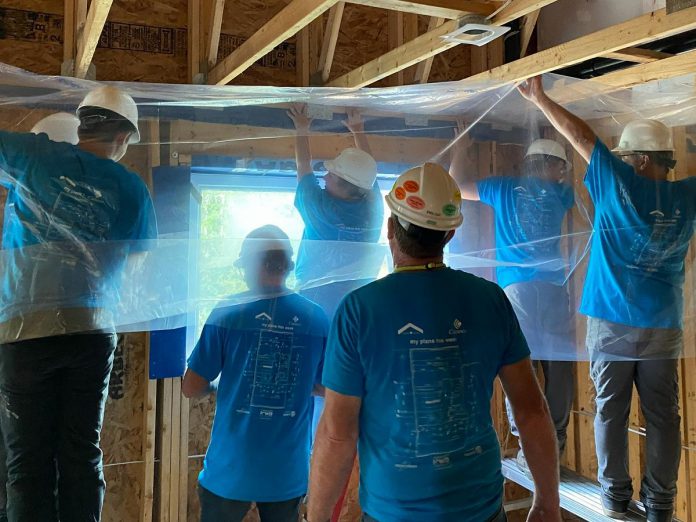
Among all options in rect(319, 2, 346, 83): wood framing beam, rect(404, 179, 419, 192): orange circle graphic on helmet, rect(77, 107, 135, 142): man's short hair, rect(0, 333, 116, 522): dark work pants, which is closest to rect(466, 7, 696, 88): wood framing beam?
rect(404, 179, 419, 192): orange circle graphic on helmet

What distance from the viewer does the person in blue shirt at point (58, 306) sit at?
6.56ft

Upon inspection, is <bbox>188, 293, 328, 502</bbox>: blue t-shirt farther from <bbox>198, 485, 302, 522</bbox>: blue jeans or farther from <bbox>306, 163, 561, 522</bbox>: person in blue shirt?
<bbox>306, 163, 561, 522</bbox>: person in blue shirt

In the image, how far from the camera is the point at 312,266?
240 centimetres

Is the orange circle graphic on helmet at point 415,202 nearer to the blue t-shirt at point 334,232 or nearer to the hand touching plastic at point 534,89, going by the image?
the blue t-shirt at point 334,232

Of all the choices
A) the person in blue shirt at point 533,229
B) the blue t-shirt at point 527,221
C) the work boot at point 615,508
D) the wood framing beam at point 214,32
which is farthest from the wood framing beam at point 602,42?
the work boot at point 615,508

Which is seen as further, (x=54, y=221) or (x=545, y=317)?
(x=545, y=317)

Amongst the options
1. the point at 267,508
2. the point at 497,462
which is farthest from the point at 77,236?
the point at 497,462

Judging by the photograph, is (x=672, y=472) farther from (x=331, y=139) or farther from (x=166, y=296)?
(x=166, y=296)

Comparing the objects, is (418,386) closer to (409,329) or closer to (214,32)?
(409,329)

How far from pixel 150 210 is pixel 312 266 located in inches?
24.3

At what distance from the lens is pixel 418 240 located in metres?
1.59

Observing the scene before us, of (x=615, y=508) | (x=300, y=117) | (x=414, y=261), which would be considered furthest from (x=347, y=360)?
(x=615, y=508)

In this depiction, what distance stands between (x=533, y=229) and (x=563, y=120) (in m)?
0.46

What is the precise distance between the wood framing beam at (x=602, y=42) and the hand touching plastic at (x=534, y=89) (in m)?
0.06
